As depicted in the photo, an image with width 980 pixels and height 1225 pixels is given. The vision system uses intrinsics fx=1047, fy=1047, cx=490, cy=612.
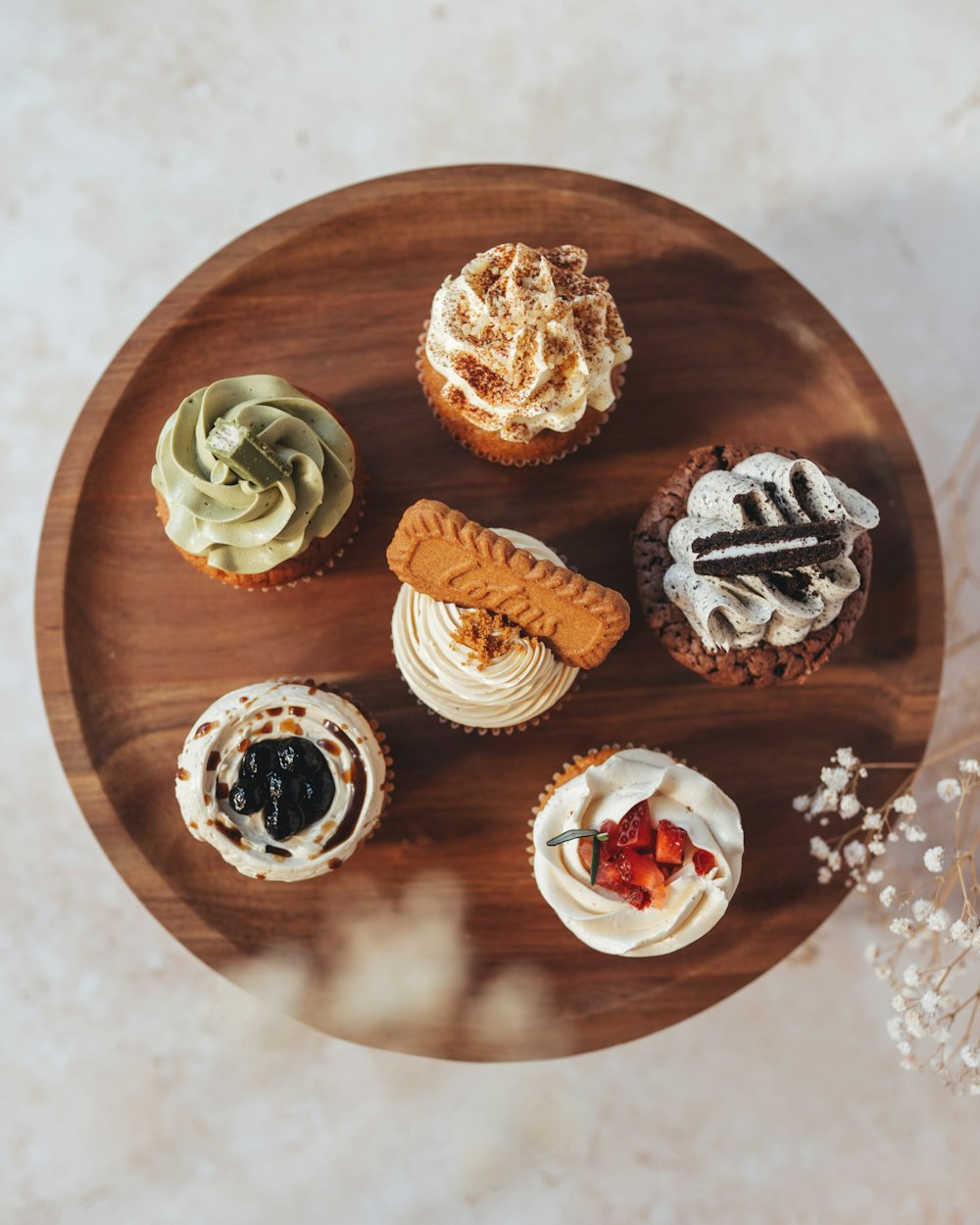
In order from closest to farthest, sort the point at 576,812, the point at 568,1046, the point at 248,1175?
the point at 576,812, the point at 568,1046, the point at 248,1175

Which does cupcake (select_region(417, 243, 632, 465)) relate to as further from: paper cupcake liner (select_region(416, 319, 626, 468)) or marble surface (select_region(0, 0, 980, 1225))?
marble surface (select_region(0, 0, 980, 1225))

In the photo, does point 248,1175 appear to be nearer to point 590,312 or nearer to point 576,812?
point 576,812

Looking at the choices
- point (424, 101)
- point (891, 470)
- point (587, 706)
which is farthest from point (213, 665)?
point (424, 101)

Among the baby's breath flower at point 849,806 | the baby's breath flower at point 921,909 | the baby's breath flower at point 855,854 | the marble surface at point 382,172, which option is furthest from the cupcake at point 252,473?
the baby's breath flower at point 921,909

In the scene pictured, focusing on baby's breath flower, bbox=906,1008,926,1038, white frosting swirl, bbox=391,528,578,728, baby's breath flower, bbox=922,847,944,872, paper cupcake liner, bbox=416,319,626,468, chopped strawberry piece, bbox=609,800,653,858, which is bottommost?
baby's breath flower, bbox=906,1008,926,1038

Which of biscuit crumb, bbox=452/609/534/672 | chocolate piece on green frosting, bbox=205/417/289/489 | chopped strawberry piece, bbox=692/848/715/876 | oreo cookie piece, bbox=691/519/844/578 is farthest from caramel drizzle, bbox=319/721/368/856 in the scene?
oreo cookie piece, bbox=691/519/844/578

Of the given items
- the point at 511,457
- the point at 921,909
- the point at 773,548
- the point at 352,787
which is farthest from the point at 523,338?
the point at 921,909
